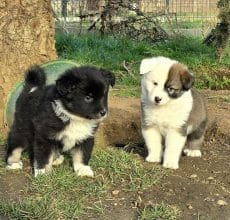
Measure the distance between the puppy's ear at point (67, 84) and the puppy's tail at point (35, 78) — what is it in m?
0.69

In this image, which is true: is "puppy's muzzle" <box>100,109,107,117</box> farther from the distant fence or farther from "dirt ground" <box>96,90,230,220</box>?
the distant fence

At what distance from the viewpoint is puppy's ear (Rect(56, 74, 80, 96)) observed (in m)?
A: 4.55

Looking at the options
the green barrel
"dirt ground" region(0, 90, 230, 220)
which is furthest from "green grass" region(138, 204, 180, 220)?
the green barrel

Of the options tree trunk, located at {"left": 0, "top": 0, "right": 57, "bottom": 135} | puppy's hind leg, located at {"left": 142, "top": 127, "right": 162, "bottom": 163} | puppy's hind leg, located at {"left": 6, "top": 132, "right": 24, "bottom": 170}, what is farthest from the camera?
tree trunk, located at {"left": 0, "top": 0, "right": 57, "bottom": 135}

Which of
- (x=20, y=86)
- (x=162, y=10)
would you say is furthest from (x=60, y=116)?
(x=162, y=10)

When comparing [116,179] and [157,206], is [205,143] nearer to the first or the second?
[116,179]

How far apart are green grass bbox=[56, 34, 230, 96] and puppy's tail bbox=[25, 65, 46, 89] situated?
107 inches

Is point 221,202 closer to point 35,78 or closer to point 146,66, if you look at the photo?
point 146,66

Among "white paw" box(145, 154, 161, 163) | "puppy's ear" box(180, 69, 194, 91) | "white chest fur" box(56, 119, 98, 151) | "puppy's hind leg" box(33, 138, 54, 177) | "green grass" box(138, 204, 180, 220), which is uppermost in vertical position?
"puppy's ear" box(180, 69, 194, 91)

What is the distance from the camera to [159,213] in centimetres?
428

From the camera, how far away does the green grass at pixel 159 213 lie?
424 centimetres

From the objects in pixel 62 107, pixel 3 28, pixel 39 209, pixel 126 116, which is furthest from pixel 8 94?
pixel 39 209

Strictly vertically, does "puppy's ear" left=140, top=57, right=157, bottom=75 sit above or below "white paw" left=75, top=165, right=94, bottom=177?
above

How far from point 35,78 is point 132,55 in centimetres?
523
